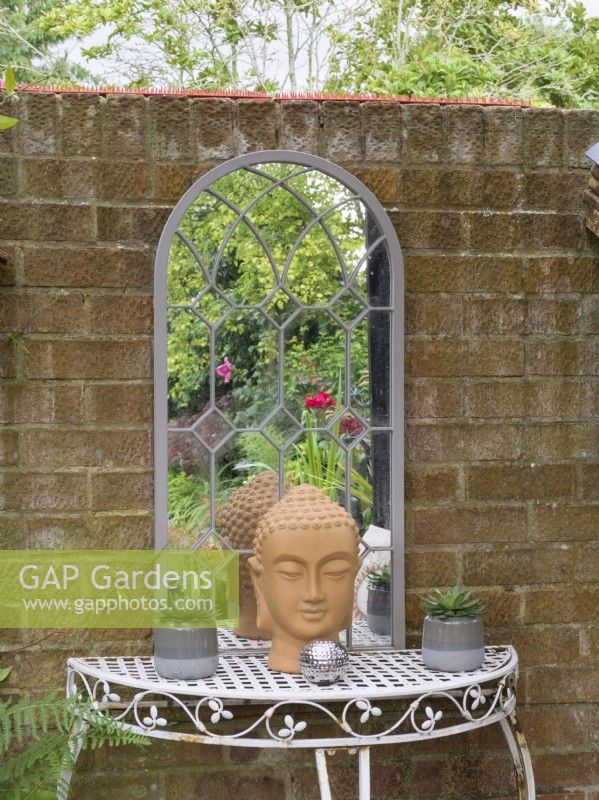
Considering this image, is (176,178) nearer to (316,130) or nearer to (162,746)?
(316,130)

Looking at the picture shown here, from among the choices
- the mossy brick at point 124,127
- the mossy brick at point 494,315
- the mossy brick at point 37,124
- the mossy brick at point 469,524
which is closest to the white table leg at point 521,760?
the mossy brick at point 469,524

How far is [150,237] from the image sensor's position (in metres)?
2.60

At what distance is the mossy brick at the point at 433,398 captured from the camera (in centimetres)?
270

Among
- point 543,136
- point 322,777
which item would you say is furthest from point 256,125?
point 322,777

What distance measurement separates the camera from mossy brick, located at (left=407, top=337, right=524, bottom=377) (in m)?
2.70

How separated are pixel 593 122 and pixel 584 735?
1637 mm

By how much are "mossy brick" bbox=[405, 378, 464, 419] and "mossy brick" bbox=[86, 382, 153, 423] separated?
0.68 metres

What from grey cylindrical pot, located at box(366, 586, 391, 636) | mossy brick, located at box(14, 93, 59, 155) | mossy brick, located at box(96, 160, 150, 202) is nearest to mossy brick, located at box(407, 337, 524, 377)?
grey cylindrical pot, located at box(366, 586, 391, 636)

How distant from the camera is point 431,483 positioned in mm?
2711

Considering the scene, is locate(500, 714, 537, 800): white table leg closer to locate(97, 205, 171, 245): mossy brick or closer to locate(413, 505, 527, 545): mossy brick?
locate(413, 505, 527, 545): mossy brick

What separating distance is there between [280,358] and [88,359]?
1.57ft

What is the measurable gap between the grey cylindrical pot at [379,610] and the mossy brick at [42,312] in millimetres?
998

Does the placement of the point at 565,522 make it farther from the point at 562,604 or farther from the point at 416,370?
the point at 416,370

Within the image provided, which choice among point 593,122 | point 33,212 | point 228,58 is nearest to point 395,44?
point 228,58
